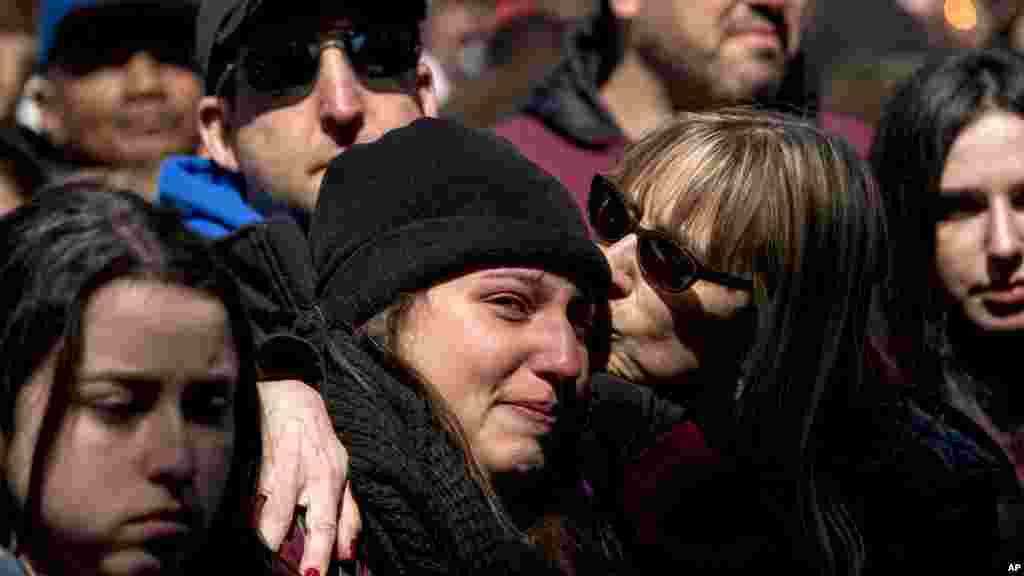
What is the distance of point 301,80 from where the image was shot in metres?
3.92

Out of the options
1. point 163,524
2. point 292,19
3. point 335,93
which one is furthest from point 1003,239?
point 163,524

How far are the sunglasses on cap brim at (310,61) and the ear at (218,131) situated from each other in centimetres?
7

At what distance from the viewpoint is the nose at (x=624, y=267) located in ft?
12.2

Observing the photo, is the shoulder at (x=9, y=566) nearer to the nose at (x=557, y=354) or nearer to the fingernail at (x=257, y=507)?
the fingernail at (x=257, y=507)

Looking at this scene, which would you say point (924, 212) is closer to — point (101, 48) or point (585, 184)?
point (585, 184)

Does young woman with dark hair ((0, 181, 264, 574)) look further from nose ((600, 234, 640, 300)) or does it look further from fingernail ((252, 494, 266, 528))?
nose ((600, 234, 640, 300))

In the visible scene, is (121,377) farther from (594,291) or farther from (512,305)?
(594,291)

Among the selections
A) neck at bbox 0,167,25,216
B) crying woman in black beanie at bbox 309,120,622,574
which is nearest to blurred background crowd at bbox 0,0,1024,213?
neck at bbox 0,167,25,216

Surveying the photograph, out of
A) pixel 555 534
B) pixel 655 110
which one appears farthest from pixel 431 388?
pixel 655 110

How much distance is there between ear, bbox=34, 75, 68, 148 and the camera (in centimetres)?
537

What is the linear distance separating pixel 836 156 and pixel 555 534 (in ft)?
3.30

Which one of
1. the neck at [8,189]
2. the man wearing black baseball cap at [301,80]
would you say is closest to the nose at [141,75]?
the neck at [8,189]

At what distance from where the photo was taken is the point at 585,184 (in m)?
5.02

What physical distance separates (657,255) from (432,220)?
61 cm
